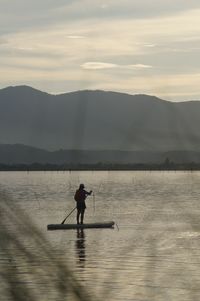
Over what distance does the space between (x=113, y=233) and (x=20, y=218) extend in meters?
22.6

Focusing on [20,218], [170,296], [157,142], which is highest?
[157,142]

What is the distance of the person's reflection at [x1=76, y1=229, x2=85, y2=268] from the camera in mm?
20516

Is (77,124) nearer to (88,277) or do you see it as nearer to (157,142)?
(157,142)

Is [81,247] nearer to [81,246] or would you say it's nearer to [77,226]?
[81,246]

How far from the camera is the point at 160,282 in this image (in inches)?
634

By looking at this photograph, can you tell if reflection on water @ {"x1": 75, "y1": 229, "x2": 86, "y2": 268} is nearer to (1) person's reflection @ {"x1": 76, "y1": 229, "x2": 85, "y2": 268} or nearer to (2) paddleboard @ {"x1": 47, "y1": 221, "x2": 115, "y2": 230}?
(1) person's reflection @ {"x1": 76, "y1": 229, "x2": 85, "y2": 268}

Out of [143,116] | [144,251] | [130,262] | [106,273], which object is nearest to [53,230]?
[144,251]

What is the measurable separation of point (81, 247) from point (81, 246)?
0.38 m

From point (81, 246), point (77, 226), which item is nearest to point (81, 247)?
point (81, 246)

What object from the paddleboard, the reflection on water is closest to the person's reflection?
the reflection on water

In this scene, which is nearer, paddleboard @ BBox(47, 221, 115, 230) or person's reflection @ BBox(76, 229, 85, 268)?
person's reflection @ BBox(76, 229, 85, 268)

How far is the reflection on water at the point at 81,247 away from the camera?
20352 millimetres

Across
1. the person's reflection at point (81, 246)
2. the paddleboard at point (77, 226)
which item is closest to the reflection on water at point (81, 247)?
the person's reflection at point (81, 246)

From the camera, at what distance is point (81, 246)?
25.1 meters
